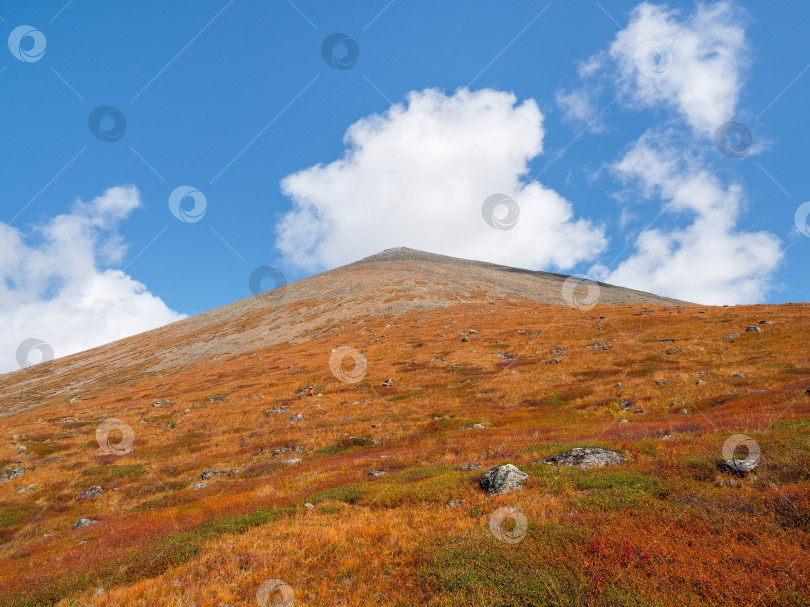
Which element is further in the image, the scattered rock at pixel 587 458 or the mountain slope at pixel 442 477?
the scattered rock at pixel 587 458

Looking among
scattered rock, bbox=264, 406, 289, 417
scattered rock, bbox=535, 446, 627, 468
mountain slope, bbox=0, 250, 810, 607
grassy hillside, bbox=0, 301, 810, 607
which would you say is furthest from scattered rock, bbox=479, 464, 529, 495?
scattered rock, bbox=264, 406, 289, 417

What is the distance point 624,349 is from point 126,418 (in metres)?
61.8

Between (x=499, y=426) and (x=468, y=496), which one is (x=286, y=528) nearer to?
(x=468, y=496)

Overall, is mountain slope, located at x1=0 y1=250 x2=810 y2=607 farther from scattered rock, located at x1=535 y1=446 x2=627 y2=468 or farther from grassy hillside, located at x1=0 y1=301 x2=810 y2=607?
scattered rock, located at x1=535 y1=446 x2=627 y2=468

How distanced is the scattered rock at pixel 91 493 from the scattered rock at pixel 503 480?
28.4 meters

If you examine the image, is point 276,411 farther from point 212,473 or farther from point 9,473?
point 9,473

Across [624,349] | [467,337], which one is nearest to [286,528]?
[624,349]

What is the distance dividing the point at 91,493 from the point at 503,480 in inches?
1174

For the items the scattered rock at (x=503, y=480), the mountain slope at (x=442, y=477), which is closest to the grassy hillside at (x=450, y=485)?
the mountain slope at (x=442, y=477)

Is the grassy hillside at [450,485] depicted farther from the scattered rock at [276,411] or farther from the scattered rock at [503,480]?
the scattered rock at [503,480]

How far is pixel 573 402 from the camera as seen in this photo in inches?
1284

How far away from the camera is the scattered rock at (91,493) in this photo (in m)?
27.2

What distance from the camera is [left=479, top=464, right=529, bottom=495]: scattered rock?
572 inches

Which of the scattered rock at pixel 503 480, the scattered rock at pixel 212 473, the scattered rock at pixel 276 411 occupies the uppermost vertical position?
the scattered rock at pixel 276 411
